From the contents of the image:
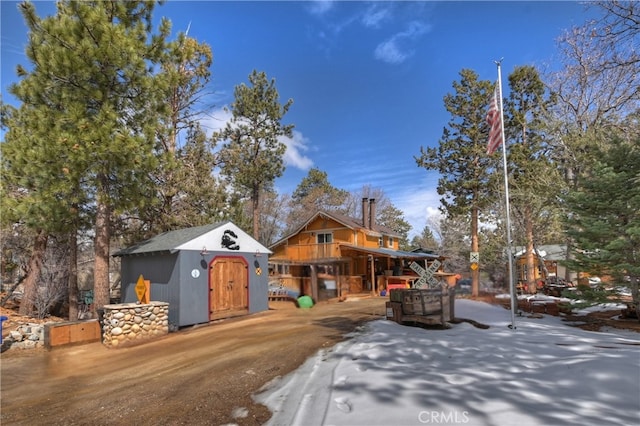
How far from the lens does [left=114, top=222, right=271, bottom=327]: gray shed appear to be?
40.4ft

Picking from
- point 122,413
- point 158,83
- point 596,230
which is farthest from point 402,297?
point 158,83

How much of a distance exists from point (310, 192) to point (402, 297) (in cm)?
3431

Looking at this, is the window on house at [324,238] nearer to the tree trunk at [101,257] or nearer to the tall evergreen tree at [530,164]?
the tall evergreen tree at [530,164]

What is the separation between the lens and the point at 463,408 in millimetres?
3648

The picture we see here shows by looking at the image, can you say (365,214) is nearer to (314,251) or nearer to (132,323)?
(314,251)

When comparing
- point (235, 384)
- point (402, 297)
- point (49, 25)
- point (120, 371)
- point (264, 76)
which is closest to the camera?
point (235, 384)

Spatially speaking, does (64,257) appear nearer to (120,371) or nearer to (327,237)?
(120,371)

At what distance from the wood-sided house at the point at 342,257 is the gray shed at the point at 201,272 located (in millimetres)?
6522

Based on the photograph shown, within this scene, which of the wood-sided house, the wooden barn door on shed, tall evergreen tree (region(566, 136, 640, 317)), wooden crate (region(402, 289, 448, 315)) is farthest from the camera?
the wood-sided house

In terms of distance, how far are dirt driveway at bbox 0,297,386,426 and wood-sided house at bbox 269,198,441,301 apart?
10928 mm

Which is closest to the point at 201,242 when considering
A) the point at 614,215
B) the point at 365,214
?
the point at 614,215

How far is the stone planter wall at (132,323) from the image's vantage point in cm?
1074

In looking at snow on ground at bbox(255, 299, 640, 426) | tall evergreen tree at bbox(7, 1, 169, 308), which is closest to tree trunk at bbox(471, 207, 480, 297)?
snow on ground at bbox(255, 299, 640, 426)

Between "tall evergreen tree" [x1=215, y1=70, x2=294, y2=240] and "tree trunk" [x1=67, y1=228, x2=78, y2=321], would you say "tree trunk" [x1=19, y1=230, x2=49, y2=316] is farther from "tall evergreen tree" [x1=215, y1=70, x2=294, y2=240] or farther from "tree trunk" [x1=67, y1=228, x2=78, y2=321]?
"tall evergreen tree" [x1=215, y1=70, x2=294, y2=240]
